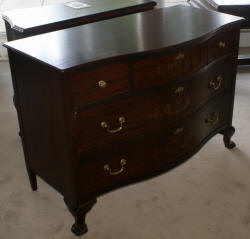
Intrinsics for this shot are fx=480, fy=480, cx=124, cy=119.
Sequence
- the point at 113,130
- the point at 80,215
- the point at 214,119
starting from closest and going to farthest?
the point at 113,130 < the point at 80,215 < the point at 214,119

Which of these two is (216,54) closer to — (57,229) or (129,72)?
(129,72)

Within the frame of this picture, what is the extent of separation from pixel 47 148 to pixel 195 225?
29.8 inches

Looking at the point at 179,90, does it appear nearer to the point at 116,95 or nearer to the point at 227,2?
the point at 116,95

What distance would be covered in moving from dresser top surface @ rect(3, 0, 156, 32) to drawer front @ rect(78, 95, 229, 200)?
0.76 m

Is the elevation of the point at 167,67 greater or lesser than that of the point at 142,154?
greater

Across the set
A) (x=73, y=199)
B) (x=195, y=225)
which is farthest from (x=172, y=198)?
(x=73, y=199)

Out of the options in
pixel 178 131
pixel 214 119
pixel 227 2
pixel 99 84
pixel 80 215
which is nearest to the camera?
pixel 99 84

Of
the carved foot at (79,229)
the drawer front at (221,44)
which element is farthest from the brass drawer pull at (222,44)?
the carved foot at (79,229)

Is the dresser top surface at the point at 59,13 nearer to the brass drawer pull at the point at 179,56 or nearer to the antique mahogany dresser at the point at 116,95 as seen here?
the antique mahogany dresser at the point at 116,95

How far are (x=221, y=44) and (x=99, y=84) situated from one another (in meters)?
0.76

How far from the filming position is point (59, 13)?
261 cm

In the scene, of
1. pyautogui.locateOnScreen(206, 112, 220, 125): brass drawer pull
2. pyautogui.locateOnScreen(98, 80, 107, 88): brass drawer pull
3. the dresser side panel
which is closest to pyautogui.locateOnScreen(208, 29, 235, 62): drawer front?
pyautogui.locateOnScreen(206, 112, 220, 125): brass drawer pull

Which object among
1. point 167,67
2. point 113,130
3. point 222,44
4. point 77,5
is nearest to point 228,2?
point 222,44

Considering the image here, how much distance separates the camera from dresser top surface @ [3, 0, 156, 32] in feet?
8.02
